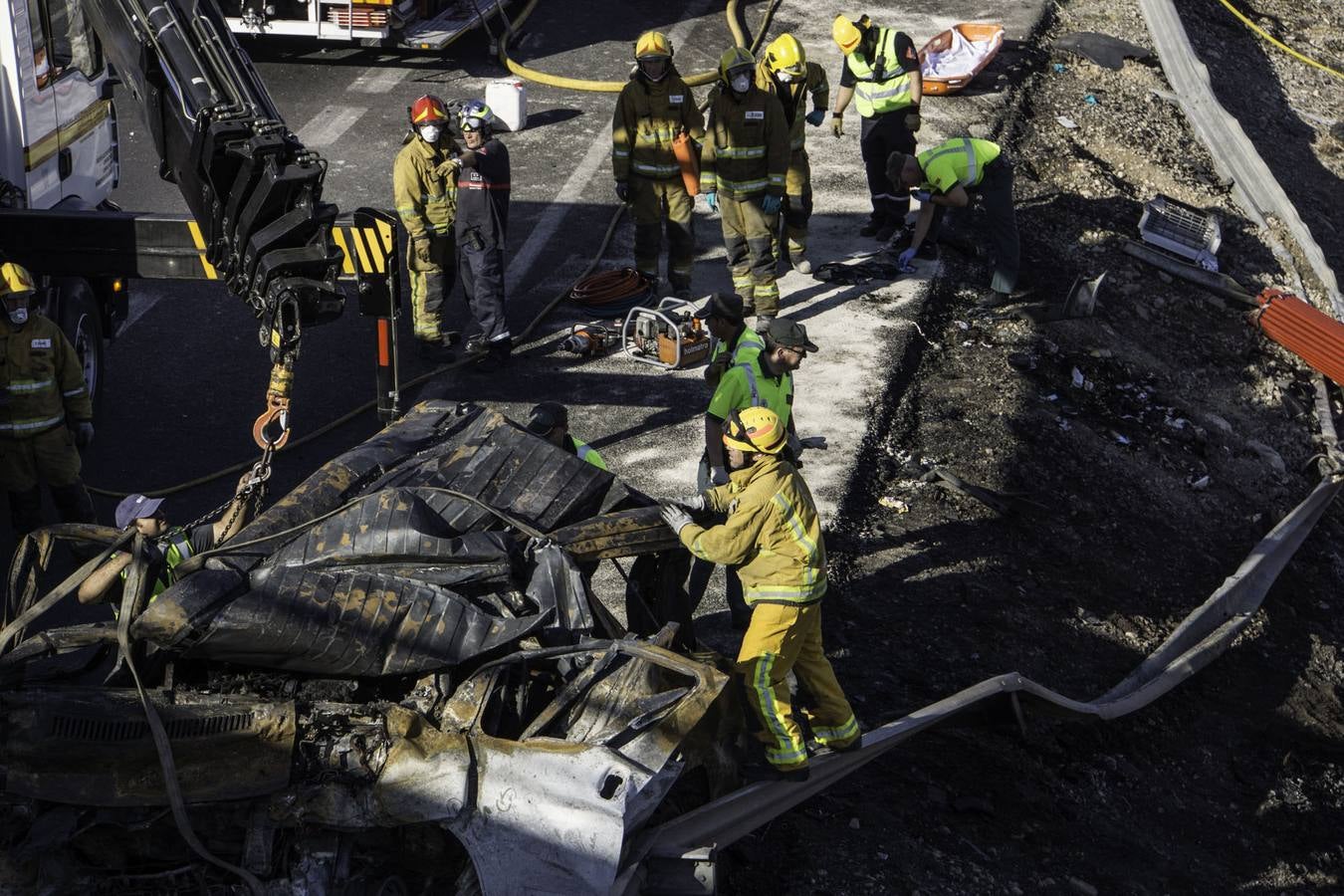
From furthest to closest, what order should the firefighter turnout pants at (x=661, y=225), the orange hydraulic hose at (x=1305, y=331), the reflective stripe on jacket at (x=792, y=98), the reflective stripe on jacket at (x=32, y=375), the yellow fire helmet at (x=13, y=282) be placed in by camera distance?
the orange hydraulic hose at (x=1305, y=331) → the reflective stripe on jacket at (x=792, y=98) → the firefighter turnout pants at (x=661, y=225) → the reflective stripe on jacket at (x=32, y=375) → the yellow fire helmet at (x=13, y=282)

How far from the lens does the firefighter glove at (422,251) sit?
9688 mm

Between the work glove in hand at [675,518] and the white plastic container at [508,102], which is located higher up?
the work glove in hand at [675,518]

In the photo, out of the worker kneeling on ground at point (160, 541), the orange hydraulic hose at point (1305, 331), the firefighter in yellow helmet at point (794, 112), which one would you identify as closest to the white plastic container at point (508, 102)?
the firefighter in yellow helmet at point (794, 112)

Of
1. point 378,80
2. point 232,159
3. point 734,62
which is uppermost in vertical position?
point 232,159

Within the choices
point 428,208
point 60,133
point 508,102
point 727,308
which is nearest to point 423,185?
point 428,208

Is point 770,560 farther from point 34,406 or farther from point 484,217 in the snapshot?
point 484,217

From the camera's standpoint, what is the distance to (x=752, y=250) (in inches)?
412

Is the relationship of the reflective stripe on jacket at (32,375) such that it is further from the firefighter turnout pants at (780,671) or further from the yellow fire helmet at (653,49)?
the yellow fire helmet at (653,49)

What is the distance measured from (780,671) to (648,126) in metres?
5.62

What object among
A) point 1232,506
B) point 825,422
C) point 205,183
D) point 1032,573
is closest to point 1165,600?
point 1032,573

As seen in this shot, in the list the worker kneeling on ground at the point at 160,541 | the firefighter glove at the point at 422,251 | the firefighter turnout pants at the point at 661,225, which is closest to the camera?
the worker kneeling on ground at the point at 160,541

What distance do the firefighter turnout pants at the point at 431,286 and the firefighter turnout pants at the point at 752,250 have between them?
204 cm

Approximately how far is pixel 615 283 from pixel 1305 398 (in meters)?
5.60

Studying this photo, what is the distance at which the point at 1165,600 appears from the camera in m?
8.88
